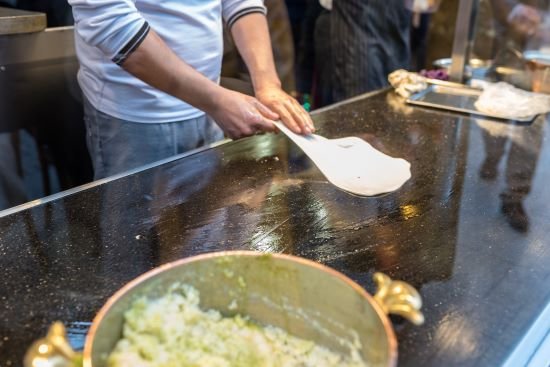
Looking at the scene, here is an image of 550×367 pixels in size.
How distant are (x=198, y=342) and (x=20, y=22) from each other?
48.3 inches

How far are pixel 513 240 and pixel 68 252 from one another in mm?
625

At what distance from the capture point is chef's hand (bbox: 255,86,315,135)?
108 cm

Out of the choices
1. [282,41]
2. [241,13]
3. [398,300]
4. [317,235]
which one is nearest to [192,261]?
[398,300]

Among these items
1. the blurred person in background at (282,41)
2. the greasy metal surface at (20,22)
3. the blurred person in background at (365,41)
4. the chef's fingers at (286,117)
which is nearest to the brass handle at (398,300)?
the chef's fingers at (286,117)

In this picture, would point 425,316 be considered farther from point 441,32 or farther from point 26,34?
point 441,32

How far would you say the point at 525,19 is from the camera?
6.08 feet

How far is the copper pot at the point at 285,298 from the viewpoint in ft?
1.52

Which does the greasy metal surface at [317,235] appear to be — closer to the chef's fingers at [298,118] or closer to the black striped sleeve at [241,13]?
the chef's fingers at [298,118]

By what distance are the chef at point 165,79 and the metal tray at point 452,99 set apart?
45 centimetres

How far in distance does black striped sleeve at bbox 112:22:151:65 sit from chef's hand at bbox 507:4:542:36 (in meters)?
1.38

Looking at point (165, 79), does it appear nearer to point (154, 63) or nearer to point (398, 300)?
point (154, 63)

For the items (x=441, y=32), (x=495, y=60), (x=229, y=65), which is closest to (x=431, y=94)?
(x=495, y=60)

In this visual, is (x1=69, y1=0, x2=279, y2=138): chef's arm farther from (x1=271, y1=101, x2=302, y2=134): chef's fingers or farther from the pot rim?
the pot rim

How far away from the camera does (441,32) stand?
3.51m
